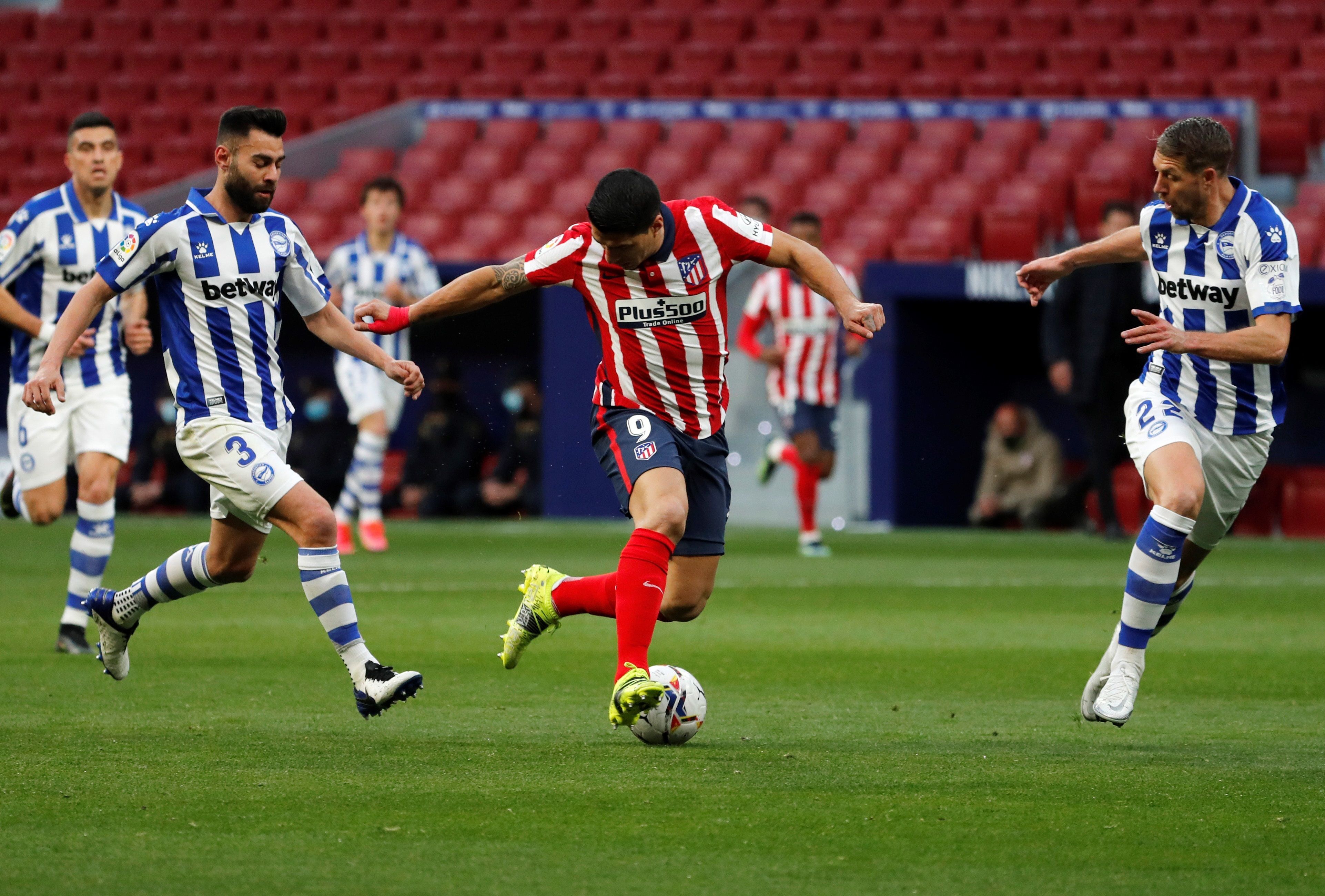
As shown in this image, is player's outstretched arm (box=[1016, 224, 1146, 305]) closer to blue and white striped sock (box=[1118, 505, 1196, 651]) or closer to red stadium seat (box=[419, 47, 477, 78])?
blue and white striped sock (box=[1118, 505, 1196, 651])

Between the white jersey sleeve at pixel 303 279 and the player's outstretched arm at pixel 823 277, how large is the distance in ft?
4.89

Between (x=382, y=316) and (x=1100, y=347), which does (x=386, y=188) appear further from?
(x=382, y=316)

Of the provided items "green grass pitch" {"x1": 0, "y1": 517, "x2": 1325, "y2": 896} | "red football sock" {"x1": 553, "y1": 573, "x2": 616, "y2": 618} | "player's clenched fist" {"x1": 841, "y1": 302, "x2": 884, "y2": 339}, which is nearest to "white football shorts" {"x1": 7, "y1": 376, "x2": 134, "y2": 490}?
"green grass pitch" {"x1": 0, "y1": 517, "x2": 1325, "y2": 896}

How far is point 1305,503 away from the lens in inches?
610

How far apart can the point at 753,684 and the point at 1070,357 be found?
25.7 ft

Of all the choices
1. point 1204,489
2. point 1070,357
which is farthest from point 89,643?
point 1070,357

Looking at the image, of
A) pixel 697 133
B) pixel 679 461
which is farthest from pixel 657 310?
pixel 697 133

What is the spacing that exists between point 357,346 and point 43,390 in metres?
0.99

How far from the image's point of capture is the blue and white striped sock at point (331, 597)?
19.9ft

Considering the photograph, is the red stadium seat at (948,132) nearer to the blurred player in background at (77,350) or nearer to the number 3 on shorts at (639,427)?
the blurred player in background at (77,350)

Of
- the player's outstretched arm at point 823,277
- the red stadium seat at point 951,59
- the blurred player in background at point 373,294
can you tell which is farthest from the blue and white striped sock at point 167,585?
the red stadium seat at point 951,59

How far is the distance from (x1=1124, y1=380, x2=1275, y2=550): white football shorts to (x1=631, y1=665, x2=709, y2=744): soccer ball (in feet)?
5.32

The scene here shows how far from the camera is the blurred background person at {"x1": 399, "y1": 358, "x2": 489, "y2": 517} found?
16.6 metres

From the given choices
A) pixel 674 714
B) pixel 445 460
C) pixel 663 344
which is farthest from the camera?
pixel 445 460
